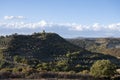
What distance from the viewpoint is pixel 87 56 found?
103m

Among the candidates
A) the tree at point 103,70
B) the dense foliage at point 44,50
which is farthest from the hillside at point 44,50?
the tree at point 103,70

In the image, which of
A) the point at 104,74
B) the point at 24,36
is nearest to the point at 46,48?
the point at 24,36

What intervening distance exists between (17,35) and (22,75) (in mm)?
73826

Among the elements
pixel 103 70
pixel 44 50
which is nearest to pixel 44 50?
pixel 44 50

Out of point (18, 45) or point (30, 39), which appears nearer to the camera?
point (18, 45)

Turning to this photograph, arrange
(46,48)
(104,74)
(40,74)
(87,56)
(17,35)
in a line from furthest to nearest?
(17,35) → (46,48) → (87,56) → (104,74) → (40,74)

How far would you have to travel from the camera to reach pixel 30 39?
116 meters

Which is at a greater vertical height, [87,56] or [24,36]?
[24,36]

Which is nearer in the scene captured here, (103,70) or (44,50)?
(103,70)

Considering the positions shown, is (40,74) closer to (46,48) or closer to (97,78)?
(97,78)

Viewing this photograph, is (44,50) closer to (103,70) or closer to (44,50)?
(44,50)

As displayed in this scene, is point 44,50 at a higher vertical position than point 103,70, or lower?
higher

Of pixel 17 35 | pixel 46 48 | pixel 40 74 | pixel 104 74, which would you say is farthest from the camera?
pixel 17 35

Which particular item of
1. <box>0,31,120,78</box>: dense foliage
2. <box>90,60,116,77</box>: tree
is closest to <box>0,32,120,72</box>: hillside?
<box>0,31,120,78</box>: dense foliage
